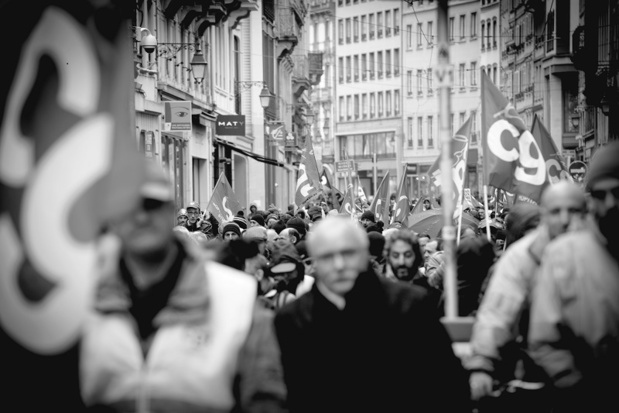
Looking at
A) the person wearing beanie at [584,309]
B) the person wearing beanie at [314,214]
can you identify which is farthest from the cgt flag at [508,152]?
the person wearing beanie at [314,214]

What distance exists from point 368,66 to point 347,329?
4631 inches

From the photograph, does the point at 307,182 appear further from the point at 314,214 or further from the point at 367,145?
the point at 367,145

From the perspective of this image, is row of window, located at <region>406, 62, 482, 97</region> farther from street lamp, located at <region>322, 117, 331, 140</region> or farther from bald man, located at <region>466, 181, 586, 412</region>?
bald man, located at <region>466, 181, 586, 412</region>

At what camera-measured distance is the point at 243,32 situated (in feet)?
192

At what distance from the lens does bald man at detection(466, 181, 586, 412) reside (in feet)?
20.5

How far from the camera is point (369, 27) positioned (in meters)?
122

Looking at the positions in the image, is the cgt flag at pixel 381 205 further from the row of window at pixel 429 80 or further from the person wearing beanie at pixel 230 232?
the row of window at pixel 429 80

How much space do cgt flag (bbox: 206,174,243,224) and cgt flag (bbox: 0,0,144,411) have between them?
59.0 ft

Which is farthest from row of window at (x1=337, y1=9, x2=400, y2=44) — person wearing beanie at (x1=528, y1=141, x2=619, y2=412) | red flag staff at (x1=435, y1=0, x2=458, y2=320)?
person wearing beanie at (x1=528, y1=141, x2=619, y2=412)

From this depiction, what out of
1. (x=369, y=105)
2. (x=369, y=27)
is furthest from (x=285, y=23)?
(x=369, y=105)

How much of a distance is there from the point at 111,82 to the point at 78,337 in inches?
33.3

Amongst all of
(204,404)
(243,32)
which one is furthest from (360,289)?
(243,32)

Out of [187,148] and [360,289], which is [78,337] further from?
[187,148]

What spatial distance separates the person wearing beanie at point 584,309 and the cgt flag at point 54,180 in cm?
186
